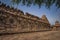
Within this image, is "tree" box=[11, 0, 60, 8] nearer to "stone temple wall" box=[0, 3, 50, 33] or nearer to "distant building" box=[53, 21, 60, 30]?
"stone temple wall" box=[0, 3, 50, 33]

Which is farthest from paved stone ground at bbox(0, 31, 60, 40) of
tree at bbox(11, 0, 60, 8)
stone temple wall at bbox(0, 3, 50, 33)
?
tree at bbox(11, 0, 60, 8)

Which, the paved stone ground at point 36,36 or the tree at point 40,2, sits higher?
the tree at point 40,2

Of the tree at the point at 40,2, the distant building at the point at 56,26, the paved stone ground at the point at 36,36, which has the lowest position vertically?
the paved stone ground at the point at 36,36

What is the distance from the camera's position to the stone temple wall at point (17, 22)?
12.5 ft

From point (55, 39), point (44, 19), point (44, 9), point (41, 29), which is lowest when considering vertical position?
point (55, 39)

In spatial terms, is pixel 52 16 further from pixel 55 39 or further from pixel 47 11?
pixel 55 39

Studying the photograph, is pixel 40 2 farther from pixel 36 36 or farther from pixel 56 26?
pixel 36 36

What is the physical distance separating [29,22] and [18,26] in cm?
31

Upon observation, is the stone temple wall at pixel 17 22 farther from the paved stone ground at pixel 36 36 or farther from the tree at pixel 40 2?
the tree at pixel 40 2

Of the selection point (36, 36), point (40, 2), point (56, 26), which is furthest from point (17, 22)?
point (56, 26)

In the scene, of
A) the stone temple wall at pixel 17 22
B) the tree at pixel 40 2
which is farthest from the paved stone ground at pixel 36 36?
the tree at pixel 40 2

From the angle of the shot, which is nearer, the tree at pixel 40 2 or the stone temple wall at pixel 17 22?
the stone temple wall at pixel 17 22

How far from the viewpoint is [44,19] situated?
4082 millimetres

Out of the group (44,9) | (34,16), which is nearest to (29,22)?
(34,16)
